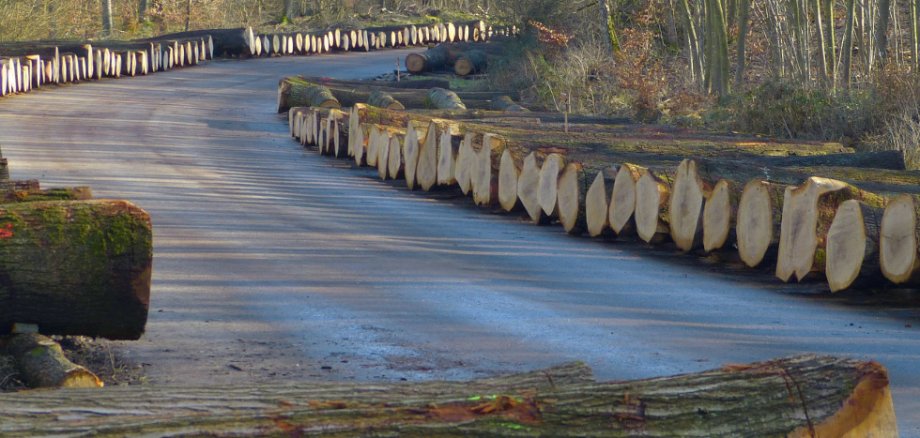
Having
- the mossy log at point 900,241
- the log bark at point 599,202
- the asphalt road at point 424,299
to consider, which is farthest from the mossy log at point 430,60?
the mossy log at point 900,241

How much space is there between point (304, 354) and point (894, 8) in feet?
61.3

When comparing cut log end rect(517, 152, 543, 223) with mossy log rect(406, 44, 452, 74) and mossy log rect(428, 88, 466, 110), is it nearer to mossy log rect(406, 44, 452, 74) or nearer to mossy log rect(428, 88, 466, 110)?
mossy log rect(428, 88, 466, 110)

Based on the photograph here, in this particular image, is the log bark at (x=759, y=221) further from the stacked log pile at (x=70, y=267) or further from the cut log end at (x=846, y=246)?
the stacked log pile at (x=70, y=267)

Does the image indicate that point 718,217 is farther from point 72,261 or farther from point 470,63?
point 470,63

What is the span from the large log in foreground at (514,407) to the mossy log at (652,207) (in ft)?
22.4

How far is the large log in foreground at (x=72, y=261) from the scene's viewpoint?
616 centimetres

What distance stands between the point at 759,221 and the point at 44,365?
614cm

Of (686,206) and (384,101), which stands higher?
(384,101)

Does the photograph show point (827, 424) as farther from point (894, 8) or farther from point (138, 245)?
point (894, 8)

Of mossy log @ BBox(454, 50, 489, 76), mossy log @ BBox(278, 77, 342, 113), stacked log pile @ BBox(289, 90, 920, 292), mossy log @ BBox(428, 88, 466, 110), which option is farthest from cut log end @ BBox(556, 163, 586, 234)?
mossy log @ BBox(454, 50, 489, 76)

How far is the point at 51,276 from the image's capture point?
20.3 ft

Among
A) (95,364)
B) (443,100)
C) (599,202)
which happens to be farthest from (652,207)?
(443,100)

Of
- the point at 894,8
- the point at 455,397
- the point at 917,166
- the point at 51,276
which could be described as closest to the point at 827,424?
the point at 455,397

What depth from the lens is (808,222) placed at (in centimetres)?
890
